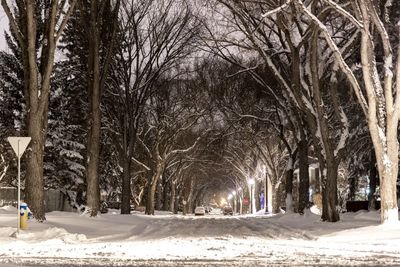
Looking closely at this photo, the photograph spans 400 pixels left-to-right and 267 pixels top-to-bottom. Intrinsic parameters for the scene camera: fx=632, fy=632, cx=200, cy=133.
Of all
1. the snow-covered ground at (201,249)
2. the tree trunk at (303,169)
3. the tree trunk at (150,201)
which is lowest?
the snow-covered ground at (201,249)

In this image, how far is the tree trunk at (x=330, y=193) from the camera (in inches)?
980

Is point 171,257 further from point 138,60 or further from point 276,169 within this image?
point 276,169

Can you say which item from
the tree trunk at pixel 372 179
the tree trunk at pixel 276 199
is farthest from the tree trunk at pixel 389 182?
the tree trunk at pixel 276 199

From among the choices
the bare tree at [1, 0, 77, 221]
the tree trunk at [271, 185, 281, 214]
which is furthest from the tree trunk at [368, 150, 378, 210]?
the bare tree at [1, 0, 77, 221]

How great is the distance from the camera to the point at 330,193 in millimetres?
24984

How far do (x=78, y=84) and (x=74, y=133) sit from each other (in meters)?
3.53

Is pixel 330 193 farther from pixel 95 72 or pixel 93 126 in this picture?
pixel 95 72

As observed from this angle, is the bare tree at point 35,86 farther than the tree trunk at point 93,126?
No

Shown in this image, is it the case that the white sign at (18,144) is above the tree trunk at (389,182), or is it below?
above

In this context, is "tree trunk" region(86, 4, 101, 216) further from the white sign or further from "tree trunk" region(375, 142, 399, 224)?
"tree trunk" region(375, 142, 399, 224)

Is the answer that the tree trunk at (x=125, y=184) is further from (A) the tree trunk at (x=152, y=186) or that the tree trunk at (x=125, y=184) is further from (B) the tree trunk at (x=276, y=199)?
(B) the tree trunk at (x=276, y=199)

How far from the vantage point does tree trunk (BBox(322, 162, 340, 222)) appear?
24.9m

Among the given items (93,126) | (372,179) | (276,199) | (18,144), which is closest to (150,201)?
(276,199)

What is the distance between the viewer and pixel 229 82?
3884 centimetres
